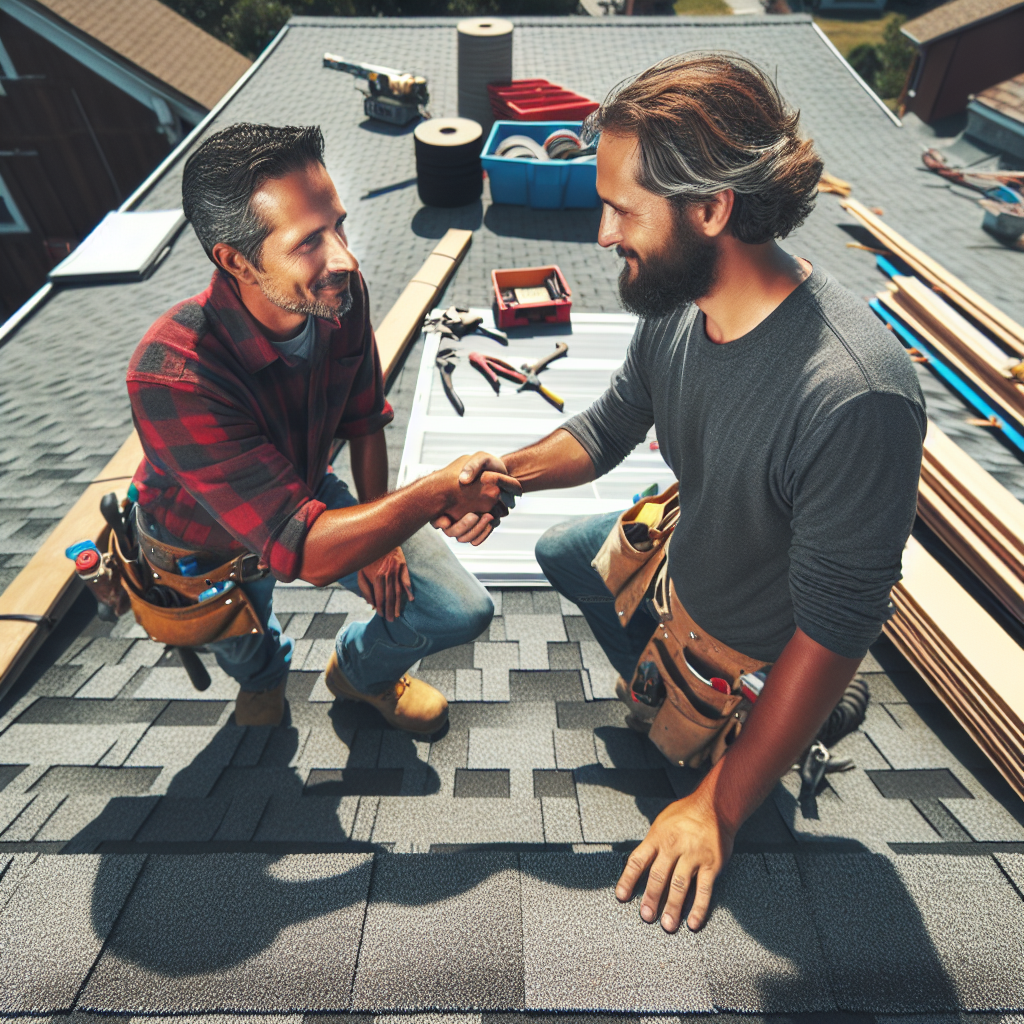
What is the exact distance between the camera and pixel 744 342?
211 centimetres

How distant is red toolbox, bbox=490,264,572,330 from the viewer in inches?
215

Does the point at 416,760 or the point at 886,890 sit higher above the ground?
the point at 886,890

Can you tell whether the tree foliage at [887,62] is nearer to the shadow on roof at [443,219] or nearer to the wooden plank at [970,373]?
the shadow on roof at [443,219]

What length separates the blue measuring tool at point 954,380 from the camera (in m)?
4.77

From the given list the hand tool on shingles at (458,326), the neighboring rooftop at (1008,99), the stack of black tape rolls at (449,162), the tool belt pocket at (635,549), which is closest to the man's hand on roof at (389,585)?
the tool belt pocket at (635,549)

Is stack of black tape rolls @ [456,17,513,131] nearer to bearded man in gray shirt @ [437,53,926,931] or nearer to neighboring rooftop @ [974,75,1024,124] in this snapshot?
bearded man in gray shirt @ [437,53,926,931]

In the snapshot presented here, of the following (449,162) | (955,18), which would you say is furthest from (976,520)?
(955,18)

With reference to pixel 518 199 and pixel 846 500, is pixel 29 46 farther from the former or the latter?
pixel 846 500

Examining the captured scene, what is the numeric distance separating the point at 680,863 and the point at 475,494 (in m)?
1.47

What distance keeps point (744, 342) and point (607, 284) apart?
4735mm

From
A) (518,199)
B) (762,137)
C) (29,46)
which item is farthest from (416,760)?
(29,46)

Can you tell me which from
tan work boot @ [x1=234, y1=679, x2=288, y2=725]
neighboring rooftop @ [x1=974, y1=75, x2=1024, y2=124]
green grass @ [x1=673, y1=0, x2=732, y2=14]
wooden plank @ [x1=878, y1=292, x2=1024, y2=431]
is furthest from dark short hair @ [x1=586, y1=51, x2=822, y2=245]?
green grass @ [x1=673, y1=0, x2=732, y2=14]

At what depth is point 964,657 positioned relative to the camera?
2811mm

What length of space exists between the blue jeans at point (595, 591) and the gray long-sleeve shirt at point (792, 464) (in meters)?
0.50
